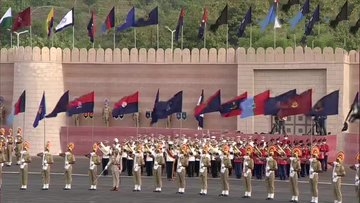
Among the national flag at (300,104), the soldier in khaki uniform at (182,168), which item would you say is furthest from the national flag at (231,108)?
A: the soldier in khaki uniform at (182,168)

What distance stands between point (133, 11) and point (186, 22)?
1282 inches

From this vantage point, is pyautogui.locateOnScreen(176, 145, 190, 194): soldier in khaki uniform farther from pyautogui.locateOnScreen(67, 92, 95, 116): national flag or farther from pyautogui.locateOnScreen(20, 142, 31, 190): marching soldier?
pyautogui.locateOnScreen(67, 92, 95, 116): national flag

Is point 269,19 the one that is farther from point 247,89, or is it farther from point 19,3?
point 19,3

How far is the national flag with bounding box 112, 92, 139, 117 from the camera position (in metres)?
50.4

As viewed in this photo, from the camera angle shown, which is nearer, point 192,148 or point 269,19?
point 192,148

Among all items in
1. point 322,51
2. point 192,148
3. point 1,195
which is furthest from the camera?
point 322,51

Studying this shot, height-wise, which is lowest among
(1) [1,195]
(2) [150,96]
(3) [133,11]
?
(1) [1,195]

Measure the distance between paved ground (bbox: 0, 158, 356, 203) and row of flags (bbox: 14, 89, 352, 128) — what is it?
268 cm

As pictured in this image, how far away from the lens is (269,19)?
5556cm

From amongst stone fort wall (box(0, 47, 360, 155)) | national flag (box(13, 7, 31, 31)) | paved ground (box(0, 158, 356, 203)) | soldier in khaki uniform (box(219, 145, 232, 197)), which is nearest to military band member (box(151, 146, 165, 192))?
paved ground (box(0, 158, 356, 203))

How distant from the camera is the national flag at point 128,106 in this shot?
165 feet

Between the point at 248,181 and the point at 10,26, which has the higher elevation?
the point at 10,26

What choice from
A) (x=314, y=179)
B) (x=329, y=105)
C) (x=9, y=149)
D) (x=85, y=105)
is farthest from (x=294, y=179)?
(x=9, y=149)

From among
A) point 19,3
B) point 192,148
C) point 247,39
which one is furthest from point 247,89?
point 19,3
